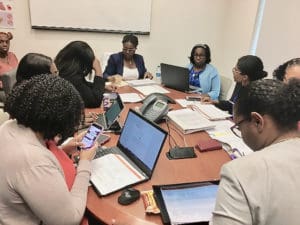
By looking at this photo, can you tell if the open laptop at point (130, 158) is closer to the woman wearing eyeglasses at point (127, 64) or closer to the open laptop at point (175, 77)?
the open laptop at point (175, 77)

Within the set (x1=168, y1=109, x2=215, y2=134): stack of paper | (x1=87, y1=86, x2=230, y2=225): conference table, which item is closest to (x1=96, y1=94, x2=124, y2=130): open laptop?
(x1=87, y1=86, x2=230, y2=225): conference table

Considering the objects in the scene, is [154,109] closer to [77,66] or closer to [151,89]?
[77,66]

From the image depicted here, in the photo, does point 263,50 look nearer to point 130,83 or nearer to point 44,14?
point 130,83

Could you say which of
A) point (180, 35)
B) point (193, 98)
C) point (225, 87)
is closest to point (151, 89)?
point (193, 98)

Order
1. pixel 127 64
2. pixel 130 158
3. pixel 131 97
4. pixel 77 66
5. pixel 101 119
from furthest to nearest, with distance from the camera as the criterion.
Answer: pixel 127 64 → pixel 131 97 → pixel 77 66 → pixel 101 119 → pixel 130 158

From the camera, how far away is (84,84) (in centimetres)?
210

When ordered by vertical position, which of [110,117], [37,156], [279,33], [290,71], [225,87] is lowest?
[225,87]

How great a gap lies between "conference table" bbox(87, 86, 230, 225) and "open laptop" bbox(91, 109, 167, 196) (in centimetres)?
4

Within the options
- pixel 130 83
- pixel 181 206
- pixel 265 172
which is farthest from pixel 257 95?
pixel 130 83

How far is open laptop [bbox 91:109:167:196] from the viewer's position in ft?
4.09

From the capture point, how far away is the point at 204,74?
316cm

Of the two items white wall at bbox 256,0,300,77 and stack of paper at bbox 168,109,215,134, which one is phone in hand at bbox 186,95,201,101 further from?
white wall at bbox 256,0,300,77

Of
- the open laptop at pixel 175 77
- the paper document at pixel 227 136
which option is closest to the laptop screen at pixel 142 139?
the paper document at pixel 227 136

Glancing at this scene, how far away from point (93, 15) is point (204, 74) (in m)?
1.64
